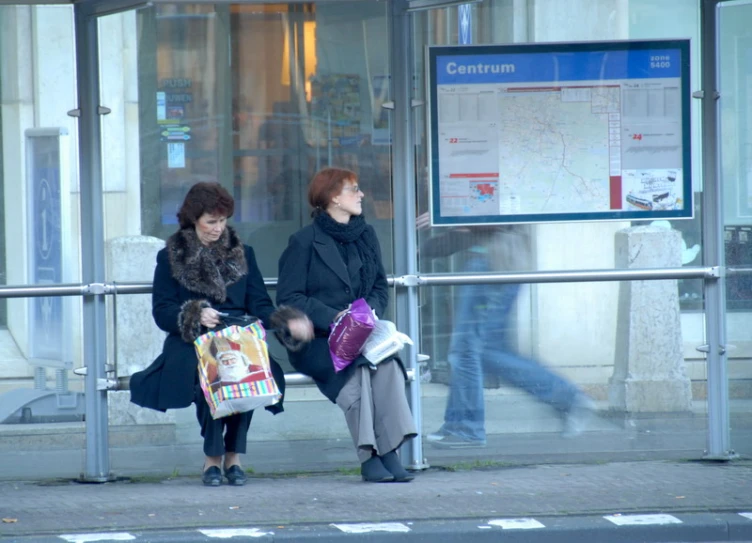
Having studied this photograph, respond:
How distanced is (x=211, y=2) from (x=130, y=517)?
2.82m

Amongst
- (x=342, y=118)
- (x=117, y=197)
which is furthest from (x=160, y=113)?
(x=342, y=118)

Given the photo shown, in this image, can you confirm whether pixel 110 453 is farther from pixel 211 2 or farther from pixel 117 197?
pixel 211 2

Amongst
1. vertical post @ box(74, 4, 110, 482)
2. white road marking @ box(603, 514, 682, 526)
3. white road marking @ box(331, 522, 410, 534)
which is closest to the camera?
white road marking @ box(331, 522, 410, 534)

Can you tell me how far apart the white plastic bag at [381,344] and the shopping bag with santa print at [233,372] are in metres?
0.52

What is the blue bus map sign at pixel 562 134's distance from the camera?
6977mm

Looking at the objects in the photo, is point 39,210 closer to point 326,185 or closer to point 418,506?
point 326,185

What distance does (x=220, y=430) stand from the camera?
649cm

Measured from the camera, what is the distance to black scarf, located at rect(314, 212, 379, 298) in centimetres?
659

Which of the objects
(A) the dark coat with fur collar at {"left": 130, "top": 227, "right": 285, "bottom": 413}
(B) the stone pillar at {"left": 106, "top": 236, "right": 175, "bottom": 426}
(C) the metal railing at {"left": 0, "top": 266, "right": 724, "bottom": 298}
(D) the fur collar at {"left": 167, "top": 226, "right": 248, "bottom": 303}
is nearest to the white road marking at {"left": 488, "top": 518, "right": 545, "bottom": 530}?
Answer: (A) the dark coat with fur collar at {"left": 130, "top": 227, "right": 285, "bottom": 413}

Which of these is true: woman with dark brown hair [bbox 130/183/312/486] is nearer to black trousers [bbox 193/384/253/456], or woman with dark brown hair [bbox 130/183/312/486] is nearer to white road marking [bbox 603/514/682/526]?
black trousers [bbox 193/384/253/456]

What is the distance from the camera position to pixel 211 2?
22.7 feet

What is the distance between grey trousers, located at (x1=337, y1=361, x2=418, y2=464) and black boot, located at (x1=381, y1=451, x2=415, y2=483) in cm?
7

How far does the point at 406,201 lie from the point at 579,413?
1.57m

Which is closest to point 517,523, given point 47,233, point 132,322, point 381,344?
point 381,344
